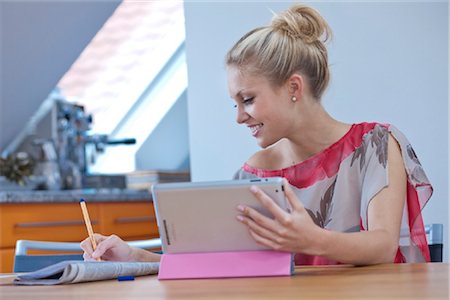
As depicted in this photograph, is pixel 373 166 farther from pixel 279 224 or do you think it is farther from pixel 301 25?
pixel 279 224

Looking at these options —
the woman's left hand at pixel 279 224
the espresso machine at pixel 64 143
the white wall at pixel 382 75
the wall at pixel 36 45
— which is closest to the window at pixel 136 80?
the espresso machine at pixel 64 143

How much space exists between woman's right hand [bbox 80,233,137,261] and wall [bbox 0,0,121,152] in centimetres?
220

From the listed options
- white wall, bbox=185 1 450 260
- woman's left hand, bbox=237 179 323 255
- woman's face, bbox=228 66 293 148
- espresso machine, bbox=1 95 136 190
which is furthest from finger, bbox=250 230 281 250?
espresso machine, bbox=1 95 136 190

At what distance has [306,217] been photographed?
1417mm

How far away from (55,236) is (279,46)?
2085 millimetres

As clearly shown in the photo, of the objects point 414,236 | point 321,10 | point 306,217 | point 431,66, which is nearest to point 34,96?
point 321,10

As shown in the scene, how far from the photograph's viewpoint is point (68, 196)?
12.4 feet

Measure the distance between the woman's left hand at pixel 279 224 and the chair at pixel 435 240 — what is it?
1.83 ft

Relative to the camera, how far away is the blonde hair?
74.7 inches

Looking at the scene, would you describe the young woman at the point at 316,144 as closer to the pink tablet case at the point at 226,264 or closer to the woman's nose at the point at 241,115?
the woman's nose at the point at 241,115

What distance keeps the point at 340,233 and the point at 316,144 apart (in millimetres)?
504

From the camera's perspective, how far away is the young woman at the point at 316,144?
183 centimetres

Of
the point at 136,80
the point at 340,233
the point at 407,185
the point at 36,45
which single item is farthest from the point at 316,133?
the point at 136,80

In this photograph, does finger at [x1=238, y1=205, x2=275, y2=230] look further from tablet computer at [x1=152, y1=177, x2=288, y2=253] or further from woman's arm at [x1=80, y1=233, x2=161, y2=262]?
woman's arm at [x1=80, y1=233, x2=161, y2=262]
